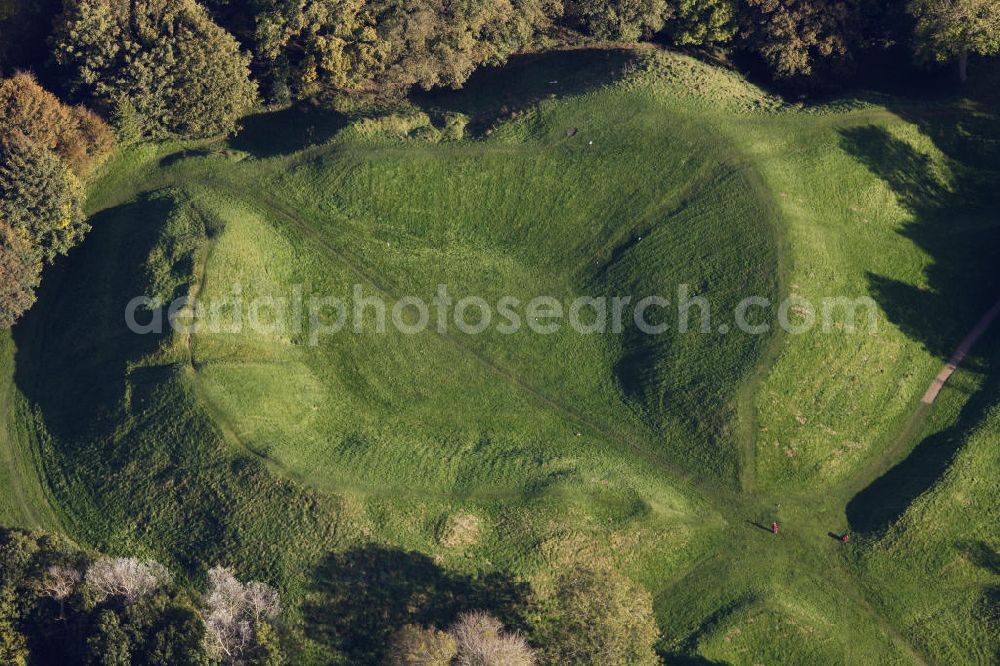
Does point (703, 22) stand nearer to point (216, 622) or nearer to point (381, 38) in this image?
point (381, 38)

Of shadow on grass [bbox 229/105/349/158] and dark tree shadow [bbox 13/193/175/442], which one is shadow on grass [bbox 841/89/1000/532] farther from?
dark tree shadow [bbox 13/193/175/442]

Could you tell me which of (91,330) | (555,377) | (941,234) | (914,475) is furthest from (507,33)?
(914,475)

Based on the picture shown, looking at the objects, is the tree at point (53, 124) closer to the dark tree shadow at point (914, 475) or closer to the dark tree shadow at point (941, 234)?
the dark tree shadow at point (941, 234)

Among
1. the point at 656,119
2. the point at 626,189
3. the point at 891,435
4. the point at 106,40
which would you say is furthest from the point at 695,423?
the point at 106,40

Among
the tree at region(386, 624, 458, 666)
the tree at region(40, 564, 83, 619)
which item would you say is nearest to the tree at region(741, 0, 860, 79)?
the tree at region(386, 624, 458, 666)

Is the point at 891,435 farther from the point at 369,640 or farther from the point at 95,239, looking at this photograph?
the point at 95,239

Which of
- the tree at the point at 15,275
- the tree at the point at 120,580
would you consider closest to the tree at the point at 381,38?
the tree at the point at 15,275

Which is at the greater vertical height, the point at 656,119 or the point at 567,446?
the point at 656,119
